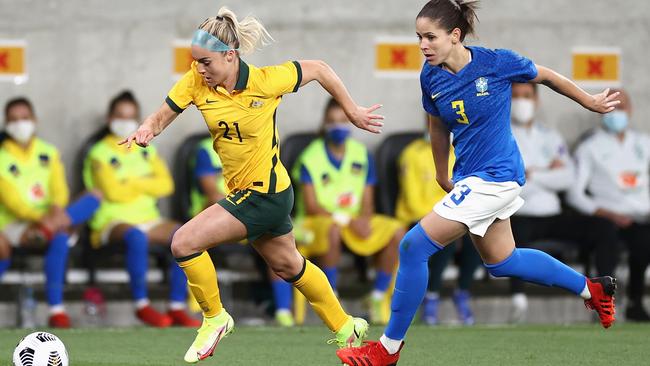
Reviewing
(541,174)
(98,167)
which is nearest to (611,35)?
(541,174)

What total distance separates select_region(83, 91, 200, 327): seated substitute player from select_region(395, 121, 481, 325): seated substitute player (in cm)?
190

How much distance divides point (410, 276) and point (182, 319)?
4.60 metres

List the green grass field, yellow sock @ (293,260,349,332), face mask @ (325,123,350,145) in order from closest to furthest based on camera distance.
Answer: yellow sock @ (293,260,349,332) → the green grass field → face mask @ (325,123,350,145)

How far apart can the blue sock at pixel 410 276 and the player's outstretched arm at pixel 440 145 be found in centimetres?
56

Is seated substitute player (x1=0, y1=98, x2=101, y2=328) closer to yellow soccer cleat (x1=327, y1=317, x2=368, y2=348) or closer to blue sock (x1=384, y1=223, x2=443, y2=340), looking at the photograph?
yellow soccer cleat (x1=327, y1=317, x2=368, y2=348)

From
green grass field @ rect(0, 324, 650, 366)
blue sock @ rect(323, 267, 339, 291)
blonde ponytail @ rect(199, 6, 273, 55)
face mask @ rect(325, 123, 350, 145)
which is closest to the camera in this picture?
blonde ponytail @ rect(199, 6, 273, 55)

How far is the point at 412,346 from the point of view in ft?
26.7

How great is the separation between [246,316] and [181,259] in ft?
15.7

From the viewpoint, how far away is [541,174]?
37.5 ft

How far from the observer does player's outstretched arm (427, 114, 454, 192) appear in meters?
6.41

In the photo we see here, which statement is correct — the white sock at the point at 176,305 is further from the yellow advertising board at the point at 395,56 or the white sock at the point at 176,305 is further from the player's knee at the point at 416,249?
the player's knee at the point at 416,249

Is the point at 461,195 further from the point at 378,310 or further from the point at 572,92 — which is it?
the point at 378,310

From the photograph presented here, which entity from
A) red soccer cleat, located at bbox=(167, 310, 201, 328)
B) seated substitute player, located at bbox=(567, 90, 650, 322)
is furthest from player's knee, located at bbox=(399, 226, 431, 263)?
seated substitute player, located at bbox=(567, 90, 650, 322)

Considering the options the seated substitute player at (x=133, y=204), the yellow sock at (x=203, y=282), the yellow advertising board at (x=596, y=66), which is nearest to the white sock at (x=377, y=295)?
Result: the seated substitute player at (x=133, y=204)
